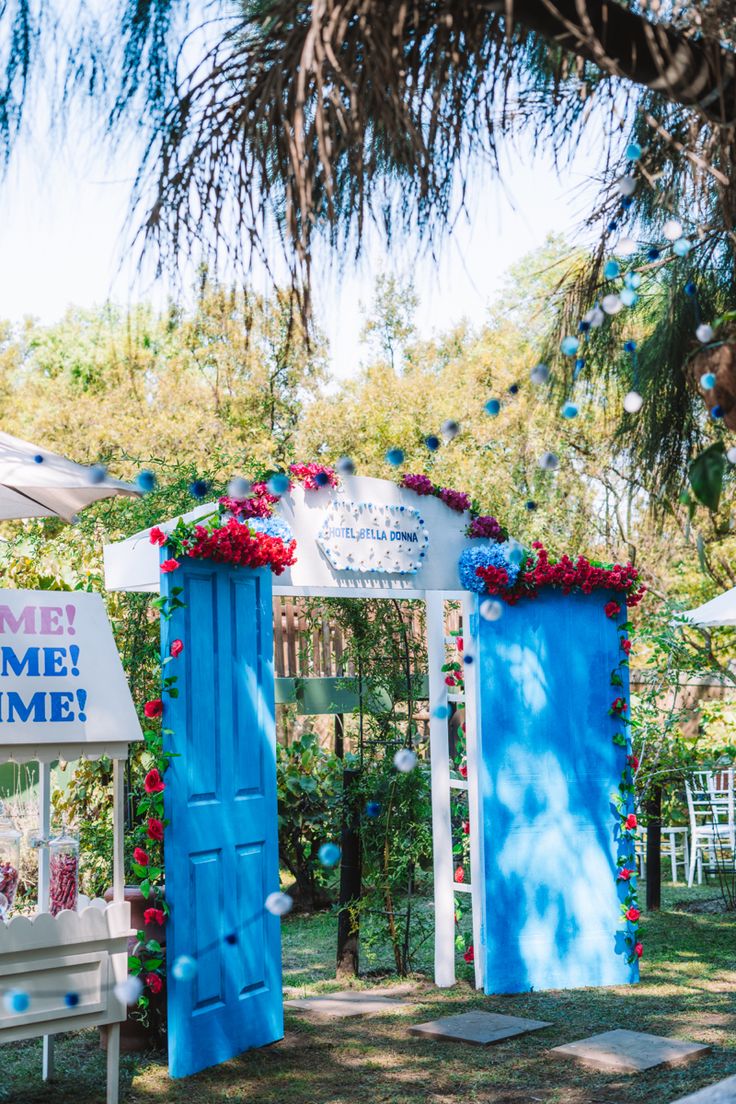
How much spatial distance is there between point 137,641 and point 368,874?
203cm

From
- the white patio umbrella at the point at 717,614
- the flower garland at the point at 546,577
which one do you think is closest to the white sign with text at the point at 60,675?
the flower garland at the point at 546,577

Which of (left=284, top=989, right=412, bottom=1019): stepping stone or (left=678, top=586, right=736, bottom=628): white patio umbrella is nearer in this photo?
(left=284, top=989, right=412, bottom=1019): stepping stone

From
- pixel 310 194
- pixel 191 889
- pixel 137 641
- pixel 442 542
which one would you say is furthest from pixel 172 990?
pixel 310 194

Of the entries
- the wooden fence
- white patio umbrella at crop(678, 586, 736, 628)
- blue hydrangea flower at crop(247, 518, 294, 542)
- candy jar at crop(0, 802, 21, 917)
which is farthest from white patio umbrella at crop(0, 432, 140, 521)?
white patio umbrella at crop(678, 586, 736, 628)

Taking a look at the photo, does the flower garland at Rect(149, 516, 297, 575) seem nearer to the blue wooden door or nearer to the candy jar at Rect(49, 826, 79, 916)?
the blue wooden door

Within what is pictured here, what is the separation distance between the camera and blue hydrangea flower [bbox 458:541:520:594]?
6.66m

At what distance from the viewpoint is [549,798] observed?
21.9 ft

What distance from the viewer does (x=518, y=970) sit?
647 cm

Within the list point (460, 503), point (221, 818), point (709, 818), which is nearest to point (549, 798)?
point (460, 503)

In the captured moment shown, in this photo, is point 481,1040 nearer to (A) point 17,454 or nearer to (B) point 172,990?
(B) point 172,990

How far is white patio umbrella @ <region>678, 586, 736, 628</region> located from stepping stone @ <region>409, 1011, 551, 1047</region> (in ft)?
9.66

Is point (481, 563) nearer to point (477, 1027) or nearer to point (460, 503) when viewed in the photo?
point (460, 503)

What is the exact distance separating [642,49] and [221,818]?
160 inches

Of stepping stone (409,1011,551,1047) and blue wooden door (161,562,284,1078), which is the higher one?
blue wooden door (161,562,284,1078)
